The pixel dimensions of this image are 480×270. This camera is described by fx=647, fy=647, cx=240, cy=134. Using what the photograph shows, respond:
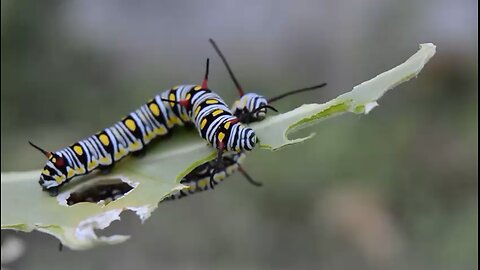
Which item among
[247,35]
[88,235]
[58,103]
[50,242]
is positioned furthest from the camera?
[247,35]

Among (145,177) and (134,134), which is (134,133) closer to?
(134,134)

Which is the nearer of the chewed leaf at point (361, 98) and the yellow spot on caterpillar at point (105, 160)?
the chewed leaf at point (361, 98)

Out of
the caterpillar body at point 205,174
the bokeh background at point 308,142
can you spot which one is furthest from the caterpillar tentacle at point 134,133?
the bokeh background at point 308,142

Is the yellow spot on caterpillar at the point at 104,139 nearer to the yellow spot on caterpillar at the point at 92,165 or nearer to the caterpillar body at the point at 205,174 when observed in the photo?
the yellow spot on caterpillar at the point at 92,165

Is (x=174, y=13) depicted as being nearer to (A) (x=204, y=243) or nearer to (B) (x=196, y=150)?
(A) (x=204, y=243)

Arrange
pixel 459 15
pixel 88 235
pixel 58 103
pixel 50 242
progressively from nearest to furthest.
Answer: pixel 88 235
pixel 50 242
pixel 58 103
pixel 459 15

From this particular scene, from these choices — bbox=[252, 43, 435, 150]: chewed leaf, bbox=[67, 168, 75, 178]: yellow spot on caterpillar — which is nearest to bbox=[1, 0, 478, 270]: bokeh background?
bbox=[67, 168, 75, 178]: yellow spot on caterpillar

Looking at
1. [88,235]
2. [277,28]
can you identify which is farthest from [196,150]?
[277,28]
